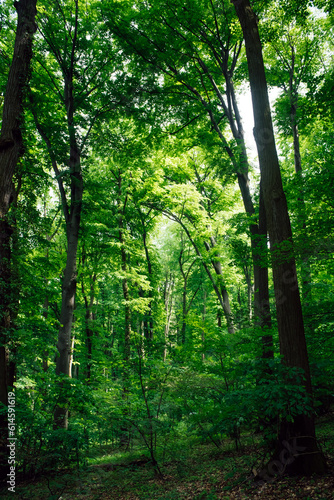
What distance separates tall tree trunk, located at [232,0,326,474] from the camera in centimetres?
402

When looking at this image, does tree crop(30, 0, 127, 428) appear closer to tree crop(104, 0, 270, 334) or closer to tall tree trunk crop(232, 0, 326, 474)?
tree crop(104, 0, 270, 334)

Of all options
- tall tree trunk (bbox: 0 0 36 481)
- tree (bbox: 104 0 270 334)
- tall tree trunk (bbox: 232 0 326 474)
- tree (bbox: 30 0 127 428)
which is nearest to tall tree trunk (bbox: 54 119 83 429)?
tree (bbox: 30 0 127 428)

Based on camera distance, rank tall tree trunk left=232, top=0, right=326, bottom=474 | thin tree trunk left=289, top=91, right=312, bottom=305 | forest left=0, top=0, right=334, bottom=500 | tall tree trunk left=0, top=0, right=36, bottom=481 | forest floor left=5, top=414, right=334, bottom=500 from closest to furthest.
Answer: forest floor left=5, top=414, right=334, bottom=500
tall tree trunk left=232, top=0, right=326, bottom=474
forest left=0, top=0, right=334, bottom=500
thin tree trunk left=289, top=91, right=312, bottom=305
tall tree trunk left=0, top=0, right=36, bottom=481

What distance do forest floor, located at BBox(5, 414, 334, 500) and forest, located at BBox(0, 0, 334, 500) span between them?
0.04m

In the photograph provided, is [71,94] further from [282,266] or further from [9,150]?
[282,266]

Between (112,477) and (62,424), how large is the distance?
189 centimetres

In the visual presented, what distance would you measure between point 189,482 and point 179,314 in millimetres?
4170

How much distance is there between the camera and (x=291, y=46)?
36.9ft

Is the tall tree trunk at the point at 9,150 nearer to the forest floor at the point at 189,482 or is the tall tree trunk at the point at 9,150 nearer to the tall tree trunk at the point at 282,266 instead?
the forest floor at the point at 189,482

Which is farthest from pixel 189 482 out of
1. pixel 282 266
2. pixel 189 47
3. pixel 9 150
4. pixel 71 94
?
pixel 189 47

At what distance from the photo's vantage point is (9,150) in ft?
19.4

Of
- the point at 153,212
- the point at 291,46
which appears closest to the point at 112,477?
the point at 153,212

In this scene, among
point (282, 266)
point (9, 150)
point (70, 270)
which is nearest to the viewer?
point (282, 266)

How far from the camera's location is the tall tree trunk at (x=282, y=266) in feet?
13.2
